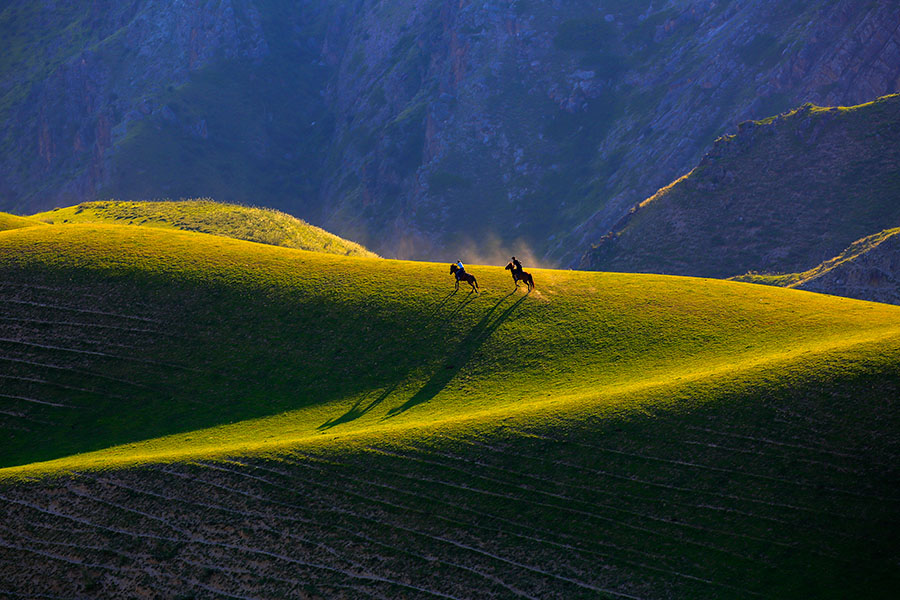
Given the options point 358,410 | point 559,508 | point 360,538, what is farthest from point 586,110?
point 360,538

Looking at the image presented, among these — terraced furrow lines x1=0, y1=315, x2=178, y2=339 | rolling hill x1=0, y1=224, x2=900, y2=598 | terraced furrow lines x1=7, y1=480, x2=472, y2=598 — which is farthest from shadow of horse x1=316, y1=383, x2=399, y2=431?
terraced furrow lines x1=0, y1=315, x2=178, y2=339

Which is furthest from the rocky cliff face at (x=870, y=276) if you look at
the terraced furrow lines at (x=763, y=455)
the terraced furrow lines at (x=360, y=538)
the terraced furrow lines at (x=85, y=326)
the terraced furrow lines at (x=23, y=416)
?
the terraced furrow lines at (x=23, y=416)

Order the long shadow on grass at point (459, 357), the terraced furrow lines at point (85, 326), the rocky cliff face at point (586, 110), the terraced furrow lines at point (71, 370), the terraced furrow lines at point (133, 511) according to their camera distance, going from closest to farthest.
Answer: the terraced furrow lines at point (133, 511) → the long shadow on grass at point (459, 357) → the terraced furrow lines at point (71, 370) → the terraced furrow lines at point (85, 326) → the rocky cliff face at point (586, 110)

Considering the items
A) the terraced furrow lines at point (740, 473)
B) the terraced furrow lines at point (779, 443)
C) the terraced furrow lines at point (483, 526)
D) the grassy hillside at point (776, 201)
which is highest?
the grassy hillside at point (776, 201)

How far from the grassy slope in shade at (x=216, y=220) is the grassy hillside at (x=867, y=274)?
56467mm

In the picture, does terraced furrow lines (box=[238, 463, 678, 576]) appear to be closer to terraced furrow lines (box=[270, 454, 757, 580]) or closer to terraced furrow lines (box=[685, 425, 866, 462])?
terraced furrow lines (box=[270, 454, 757, 580])

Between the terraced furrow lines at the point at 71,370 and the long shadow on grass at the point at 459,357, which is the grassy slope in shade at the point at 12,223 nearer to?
the terraced furrow lines at the point at 71,370

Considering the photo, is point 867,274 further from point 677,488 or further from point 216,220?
point 216,220

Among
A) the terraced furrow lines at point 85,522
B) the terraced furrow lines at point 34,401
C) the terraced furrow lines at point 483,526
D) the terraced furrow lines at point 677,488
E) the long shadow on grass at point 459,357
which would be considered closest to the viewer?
the terraced furrow lines at point 483,526

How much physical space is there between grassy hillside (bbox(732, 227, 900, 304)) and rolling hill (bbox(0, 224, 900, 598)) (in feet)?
119

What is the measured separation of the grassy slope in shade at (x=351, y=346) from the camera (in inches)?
1469

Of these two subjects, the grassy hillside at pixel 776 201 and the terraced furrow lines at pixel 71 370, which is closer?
the terraced furrow lines at pixel 71 370

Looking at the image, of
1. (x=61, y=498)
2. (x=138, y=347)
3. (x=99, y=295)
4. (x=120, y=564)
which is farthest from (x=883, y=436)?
(x=99, y=295)

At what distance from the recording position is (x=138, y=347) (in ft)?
145
